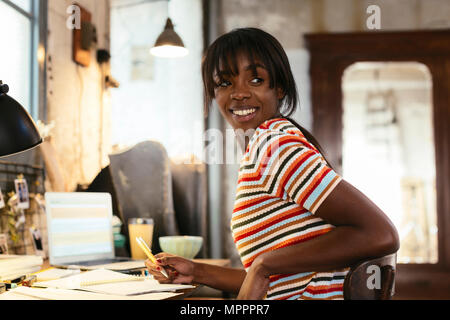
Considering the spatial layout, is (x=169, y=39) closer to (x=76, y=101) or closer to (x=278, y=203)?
(x=76, y=101)

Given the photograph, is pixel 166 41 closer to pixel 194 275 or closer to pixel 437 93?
pixel 194 275

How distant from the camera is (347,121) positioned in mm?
6871

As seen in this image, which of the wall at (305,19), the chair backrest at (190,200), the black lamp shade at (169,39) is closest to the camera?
the chair backrest at (190,200)

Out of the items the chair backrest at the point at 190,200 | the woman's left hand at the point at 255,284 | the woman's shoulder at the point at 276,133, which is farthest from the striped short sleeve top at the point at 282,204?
the chair backrest at the point at 190,200

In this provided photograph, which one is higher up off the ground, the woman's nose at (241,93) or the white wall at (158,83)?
the white wall at (158,83)

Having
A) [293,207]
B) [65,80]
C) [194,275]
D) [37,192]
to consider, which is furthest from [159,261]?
[65,80]

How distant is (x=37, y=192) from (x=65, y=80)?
1.96 ft

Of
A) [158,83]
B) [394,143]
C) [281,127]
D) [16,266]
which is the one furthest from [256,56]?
[394,143]

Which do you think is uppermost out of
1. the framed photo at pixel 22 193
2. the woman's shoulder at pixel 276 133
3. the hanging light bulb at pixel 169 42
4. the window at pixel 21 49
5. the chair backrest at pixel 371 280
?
the hanging light bulb at pixel 169 42

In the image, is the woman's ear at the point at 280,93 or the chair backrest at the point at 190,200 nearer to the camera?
the woman's ear at the point at 280,93

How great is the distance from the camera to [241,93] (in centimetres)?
107

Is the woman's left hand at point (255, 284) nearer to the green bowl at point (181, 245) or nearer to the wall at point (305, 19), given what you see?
the green bowl at point (181, 245)

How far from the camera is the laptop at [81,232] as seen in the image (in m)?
1.58

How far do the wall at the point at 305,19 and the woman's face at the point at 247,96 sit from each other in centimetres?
320
